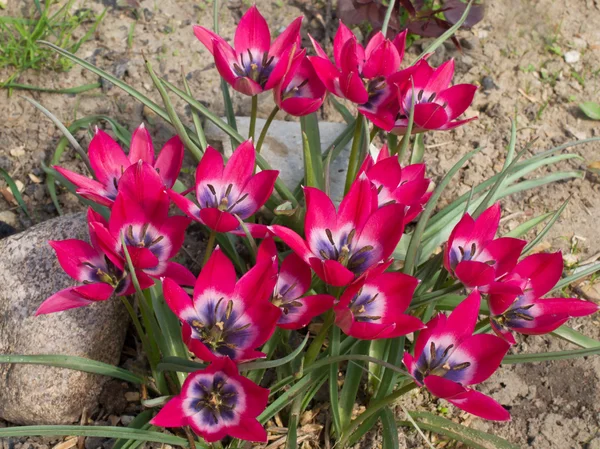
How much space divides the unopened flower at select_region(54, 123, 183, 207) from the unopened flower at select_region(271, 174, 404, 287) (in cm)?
41

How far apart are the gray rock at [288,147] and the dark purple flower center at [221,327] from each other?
43.9 inches

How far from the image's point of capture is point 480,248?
167cm

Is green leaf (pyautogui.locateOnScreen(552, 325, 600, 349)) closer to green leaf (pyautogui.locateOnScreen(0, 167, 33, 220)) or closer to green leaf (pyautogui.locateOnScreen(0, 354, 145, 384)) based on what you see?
green leaf (pyautogui.locateOnScreen(0, 354, 145, 384))

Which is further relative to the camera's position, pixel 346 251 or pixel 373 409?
pixel 373 409

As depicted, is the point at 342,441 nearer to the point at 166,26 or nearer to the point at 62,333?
the point at 62,333

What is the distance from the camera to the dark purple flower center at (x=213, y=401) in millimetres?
1451

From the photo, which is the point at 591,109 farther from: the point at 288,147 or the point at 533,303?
the point at 533,303

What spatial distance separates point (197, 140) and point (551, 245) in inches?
61.0

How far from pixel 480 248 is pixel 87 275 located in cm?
97

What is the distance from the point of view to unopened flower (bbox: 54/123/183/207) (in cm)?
172

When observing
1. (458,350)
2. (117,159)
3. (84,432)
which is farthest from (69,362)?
(458,350)

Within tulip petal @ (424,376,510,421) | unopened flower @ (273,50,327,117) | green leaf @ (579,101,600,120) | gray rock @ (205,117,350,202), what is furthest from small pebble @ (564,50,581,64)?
tulip petal @ (424,376,510,421)

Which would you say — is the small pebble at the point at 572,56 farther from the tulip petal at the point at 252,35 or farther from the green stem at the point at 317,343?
the green stem at the point at 317,343

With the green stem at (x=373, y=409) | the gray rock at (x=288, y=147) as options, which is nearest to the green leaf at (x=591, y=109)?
the gray rock at (x=288, y=147)
